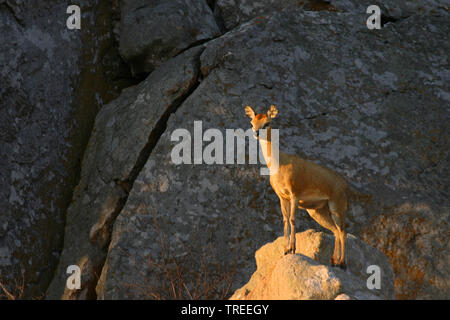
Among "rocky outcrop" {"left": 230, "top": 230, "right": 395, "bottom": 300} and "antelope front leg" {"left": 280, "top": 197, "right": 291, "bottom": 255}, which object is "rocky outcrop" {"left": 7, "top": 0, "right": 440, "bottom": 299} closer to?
"rocky outcrop" {"left": 230, "top": 230, "right": 395, "bottom": 300}

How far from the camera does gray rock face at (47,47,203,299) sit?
622cm

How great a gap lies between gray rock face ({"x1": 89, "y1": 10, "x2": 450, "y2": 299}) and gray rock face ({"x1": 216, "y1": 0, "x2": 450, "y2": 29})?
0.42 m

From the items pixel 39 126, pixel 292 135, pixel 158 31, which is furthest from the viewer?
pixel 158 31

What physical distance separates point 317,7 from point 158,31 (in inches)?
75.7

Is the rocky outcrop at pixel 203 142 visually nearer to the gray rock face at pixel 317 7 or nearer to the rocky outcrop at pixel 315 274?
the gray rock face at pixel 317 7

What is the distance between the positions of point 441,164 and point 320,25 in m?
1.99

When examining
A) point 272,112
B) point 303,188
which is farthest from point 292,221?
point 272,112

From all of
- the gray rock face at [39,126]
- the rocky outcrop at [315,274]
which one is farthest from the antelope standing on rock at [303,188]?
the gray rock face at [39,126]

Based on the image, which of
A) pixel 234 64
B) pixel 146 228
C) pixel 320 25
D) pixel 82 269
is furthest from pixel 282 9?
pixel 82 269

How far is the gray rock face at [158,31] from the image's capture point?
7.19 meters

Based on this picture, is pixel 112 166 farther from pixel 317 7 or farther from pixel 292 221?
pixel 317 7

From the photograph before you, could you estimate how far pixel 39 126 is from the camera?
6633 mm

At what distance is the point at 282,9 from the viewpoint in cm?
754

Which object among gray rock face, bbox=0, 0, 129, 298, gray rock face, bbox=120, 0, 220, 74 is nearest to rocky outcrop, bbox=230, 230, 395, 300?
gray rock face, bbox=0, 0, 129, 298
